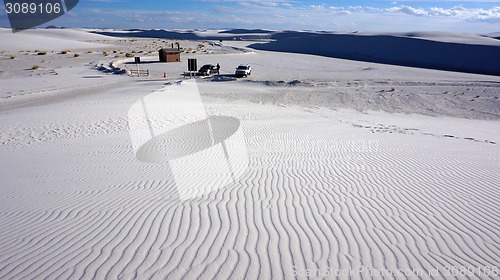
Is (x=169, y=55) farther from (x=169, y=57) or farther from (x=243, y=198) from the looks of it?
(x=243, y=198)

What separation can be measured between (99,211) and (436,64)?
171 ft

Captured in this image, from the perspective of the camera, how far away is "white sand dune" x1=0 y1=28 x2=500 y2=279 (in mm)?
4168

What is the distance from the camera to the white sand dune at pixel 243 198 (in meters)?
4.17

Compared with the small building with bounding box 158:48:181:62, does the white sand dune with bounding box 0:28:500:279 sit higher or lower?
higher

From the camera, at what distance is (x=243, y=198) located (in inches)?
243

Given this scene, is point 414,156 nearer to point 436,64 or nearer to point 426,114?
point 426,114

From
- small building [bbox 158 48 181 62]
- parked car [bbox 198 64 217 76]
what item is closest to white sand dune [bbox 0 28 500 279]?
parked car [bbox 198 64 217 76]

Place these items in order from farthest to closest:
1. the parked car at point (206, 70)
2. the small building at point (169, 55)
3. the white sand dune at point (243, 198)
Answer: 1. the small building at point (169, 55)
2. the parked car at point (206, 70)
3. the white sand dune at point (243, 198)

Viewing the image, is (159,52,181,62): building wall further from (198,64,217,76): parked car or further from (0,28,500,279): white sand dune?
(0,28,500,279): white sand dune

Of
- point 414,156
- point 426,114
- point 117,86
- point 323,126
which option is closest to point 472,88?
point 426,114

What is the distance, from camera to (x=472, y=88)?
25.1 m

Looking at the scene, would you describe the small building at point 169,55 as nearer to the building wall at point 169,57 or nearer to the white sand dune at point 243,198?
the building wall at point 169,57

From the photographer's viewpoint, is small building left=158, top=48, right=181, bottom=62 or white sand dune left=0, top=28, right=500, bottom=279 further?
small building left=158, top=48, right=181, bottom=62

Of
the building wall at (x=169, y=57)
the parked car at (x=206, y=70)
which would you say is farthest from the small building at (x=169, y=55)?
the parked car at (x=206, y=70)
